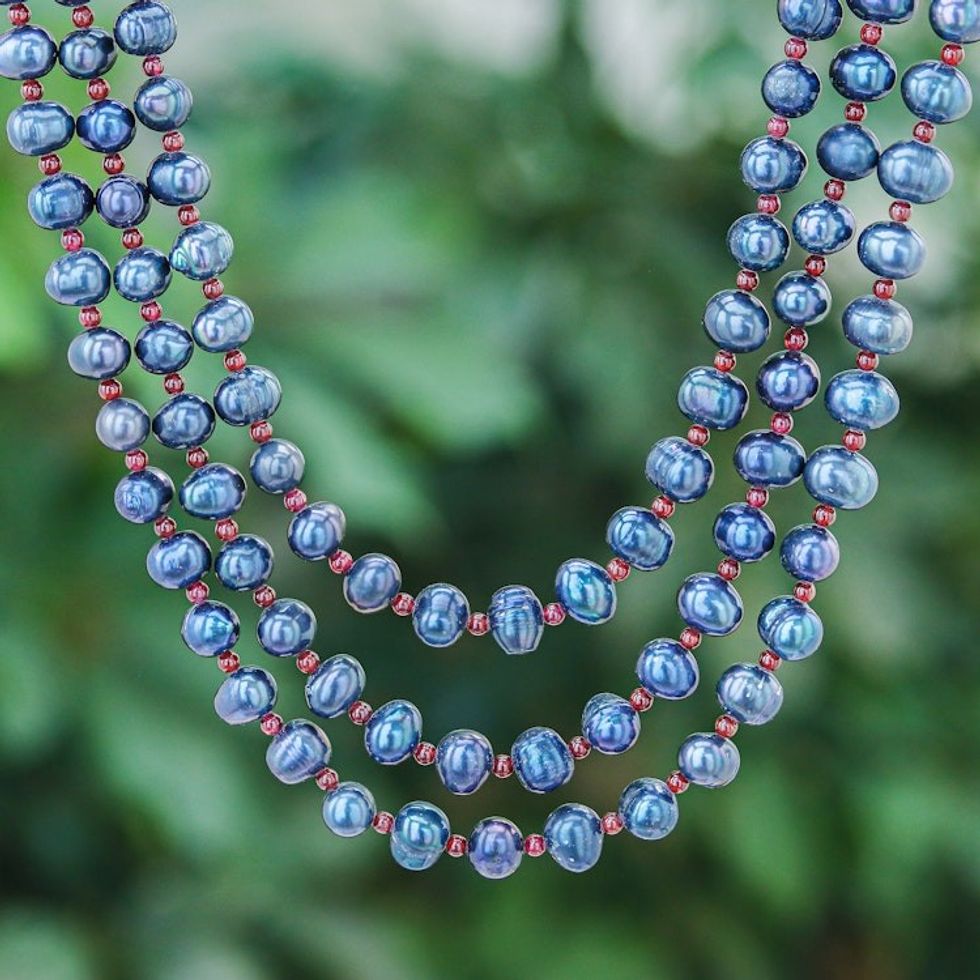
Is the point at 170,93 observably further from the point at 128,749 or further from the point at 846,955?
the point at 846,955

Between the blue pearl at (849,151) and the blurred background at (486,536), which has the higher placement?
the blue pearl at (849,151)

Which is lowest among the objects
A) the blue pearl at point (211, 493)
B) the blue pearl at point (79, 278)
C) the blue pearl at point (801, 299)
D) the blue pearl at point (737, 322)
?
the blue pearl at point (211, 493)

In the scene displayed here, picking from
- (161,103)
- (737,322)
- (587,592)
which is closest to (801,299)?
(737,322)

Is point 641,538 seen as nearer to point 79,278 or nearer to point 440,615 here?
point 440,615

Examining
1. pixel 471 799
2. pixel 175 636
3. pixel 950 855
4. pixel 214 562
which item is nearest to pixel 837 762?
pixel 950 855

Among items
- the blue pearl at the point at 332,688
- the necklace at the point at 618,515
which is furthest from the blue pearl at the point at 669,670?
the blue pearl at the point at 332,688

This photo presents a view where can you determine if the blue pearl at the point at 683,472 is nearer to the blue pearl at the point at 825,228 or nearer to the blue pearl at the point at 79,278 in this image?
the blue pearl at the point at 825,228
